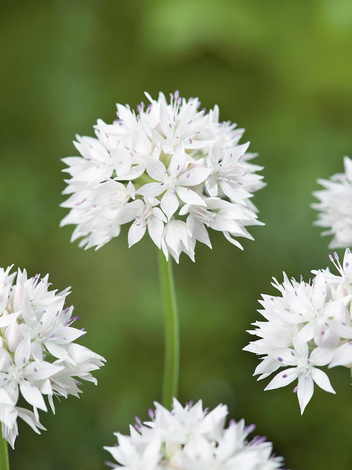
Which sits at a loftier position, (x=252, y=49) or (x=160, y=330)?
(x=252, y=49)

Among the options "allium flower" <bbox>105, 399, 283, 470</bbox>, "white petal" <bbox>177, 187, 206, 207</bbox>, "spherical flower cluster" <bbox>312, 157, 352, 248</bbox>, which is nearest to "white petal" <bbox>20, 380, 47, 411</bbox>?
"allium flower" <bbox>105, 399, 283, 470</bbox>

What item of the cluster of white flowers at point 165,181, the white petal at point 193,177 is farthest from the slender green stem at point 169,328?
the white petal at point 193,177

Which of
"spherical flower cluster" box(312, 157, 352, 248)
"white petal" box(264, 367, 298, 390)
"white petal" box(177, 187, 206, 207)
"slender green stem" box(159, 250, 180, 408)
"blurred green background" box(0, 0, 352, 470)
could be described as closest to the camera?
"white petal" box(264, 367, 298, 390)

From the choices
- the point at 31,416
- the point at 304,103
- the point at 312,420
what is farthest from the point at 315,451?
the point at 304,103

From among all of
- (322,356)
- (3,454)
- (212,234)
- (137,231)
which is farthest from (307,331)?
(212,234)

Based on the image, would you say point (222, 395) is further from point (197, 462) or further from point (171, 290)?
point (197, 462)

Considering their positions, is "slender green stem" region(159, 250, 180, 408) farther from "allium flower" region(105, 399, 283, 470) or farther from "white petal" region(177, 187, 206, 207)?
"allium flower" region(105, 399, 283, 470)

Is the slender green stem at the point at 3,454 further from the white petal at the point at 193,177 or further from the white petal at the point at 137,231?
the white petal at the point at 193,177
